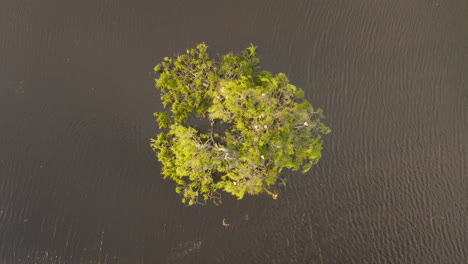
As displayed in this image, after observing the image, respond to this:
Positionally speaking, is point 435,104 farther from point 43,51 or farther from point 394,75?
point 43,51

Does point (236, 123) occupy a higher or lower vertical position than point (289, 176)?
higher

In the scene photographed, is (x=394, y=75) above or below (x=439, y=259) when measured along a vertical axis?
above

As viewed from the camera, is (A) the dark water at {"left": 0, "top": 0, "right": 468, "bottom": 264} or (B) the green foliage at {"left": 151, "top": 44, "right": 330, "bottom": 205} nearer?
(B) the green foliage at {"left": 151, "top": 44, "right": 330, "bottom": 205}

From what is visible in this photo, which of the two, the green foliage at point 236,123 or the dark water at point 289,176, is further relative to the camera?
the dark water at point 289,176

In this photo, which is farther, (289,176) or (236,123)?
(289,176)

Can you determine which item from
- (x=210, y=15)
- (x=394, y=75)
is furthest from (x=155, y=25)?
(x=394, y=75)
